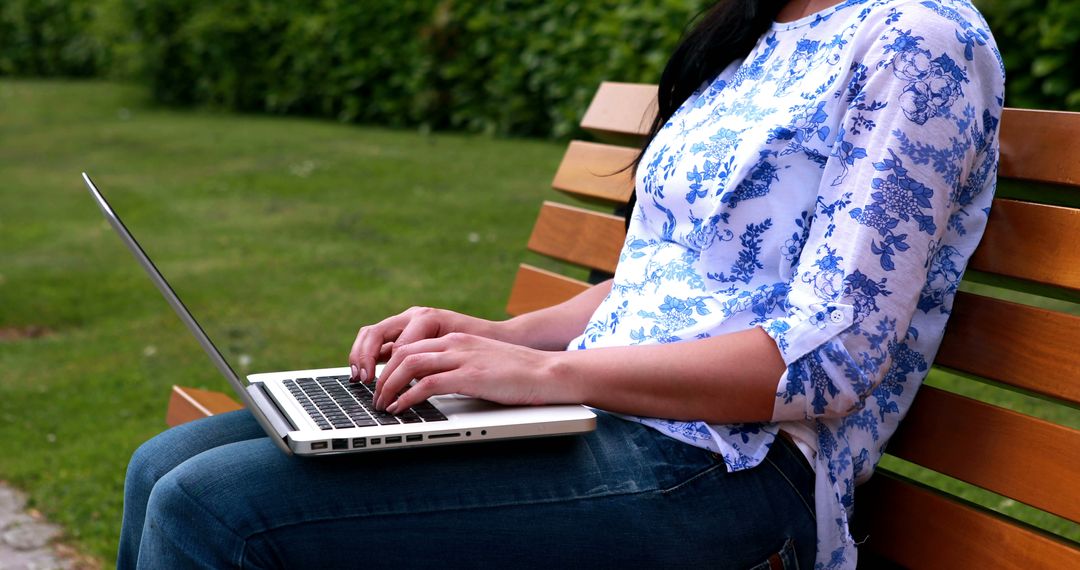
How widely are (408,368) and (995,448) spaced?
2.91ft

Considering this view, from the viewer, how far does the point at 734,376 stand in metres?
1.64

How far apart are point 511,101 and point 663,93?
721cm

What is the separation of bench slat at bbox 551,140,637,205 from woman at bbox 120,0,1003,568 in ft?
2.90

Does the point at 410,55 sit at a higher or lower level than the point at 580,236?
lower

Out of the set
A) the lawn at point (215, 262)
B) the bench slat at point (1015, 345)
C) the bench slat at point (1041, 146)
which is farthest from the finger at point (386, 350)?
the lawn at point (215, 262)

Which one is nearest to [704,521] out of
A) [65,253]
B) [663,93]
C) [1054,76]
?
[663,93]

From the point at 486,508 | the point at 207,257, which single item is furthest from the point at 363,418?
the point at 207,257

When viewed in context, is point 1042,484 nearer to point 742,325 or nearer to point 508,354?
point 742,325

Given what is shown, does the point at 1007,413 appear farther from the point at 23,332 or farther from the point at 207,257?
the point at 207,257

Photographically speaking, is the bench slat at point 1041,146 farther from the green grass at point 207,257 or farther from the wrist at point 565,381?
the green grass at point 207,257

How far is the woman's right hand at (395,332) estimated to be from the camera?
1938 millimetres

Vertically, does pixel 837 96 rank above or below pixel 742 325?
above

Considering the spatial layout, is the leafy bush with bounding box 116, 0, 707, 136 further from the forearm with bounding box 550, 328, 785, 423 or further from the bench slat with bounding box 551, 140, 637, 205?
the forearm with bounding box 550, 328, 785, 423

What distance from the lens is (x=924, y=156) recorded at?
1.58 m
